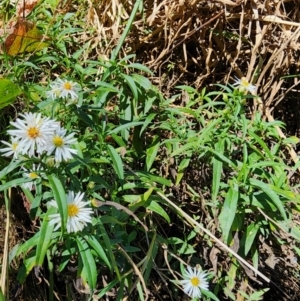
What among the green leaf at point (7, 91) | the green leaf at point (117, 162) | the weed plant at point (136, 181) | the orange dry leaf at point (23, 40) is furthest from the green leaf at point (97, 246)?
the orange dry leaf at point (23, 40)

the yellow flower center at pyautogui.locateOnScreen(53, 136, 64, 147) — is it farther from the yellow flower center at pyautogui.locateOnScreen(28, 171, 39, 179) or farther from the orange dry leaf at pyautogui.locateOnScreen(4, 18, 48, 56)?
the orange dry leaf at pyautogui.locateOnScreen(4, 18, 48, 56)

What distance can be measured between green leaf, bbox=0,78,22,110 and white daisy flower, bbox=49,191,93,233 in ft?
0.97

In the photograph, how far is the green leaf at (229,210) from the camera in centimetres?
112

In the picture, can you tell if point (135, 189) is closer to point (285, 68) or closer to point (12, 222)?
point (12, 222)

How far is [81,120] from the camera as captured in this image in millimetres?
1191

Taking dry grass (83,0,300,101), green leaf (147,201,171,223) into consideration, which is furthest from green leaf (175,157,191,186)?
dry grass (83,0,300,101)

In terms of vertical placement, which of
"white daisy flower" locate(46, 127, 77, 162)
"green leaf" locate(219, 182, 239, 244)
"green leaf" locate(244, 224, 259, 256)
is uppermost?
"white daisy flower" locate(46, 127, 77, 162)

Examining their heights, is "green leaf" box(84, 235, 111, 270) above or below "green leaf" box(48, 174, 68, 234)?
below

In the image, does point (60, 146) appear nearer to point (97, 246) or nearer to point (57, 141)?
point (57, 141)

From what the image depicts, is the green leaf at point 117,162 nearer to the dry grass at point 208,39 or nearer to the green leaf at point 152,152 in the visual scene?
the green leaf at point 152,152

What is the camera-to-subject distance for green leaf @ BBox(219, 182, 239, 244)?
1.12m

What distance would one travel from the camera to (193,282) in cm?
119

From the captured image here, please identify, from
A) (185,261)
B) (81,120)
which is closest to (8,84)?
(81,120)

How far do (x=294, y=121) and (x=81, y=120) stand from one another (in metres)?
0.68
